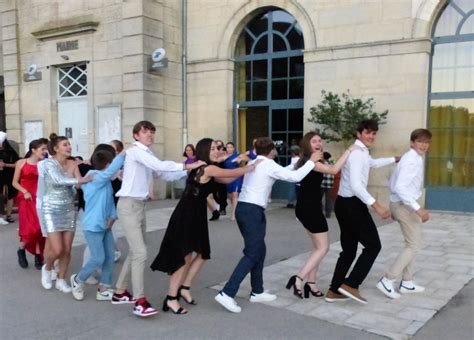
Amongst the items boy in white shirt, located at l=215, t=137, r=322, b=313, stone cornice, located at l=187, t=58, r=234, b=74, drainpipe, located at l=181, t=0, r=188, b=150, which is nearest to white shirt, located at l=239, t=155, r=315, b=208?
boy in white shirt, located at l=215, t=137, r=322, b=313

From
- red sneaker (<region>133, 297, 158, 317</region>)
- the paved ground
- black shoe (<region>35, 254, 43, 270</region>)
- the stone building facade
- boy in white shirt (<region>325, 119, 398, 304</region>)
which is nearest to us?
the paved ground

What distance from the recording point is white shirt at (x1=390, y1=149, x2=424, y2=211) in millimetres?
4727

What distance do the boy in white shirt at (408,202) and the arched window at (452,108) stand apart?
5.95 metres

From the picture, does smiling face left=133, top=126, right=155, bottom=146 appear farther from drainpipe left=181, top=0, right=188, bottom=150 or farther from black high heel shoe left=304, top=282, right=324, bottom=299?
drainpipe left=181, top=0, right=188, bottom=150

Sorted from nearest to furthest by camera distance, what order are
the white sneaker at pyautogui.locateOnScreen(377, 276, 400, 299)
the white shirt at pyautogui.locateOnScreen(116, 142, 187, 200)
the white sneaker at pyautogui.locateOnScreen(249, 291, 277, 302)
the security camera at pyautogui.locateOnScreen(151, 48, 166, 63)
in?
1. the white shirt at pyautogui.locateOnScreen(116, 142, 187, 200)
2. the white sneaker at pyautogui.locateOnScreen(249, 291, 277, 302)
3. the white sneaker at pyautogui.locateOnScreen(377, 276, 400, 299)
4. the security camera at pyautogui.locateOnScreen(151, 48, 166, 63)

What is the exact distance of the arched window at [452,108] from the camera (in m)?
10.2

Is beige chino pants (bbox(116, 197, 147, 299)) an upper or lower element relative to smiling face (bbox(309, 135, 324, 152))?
lower

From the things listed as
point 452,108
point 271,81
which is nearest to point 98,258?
point 452,108

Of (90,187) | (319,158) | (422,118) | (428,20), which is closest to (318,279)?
(319,158)

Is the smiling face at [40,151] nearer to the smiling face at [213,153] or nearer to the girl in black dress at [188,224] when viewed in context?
the girl in black dress at [188,224]

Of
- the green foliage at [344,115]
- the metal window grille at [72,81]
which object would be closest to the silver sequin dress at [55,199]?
the green foliage at [344,115]

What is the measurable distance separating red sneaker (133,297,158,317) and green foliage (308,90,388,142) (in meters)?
7.14

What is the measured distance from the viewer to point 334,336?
4.00m

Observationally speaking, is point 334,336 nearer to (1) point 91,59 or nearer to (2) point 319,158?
(2) point 319,158
